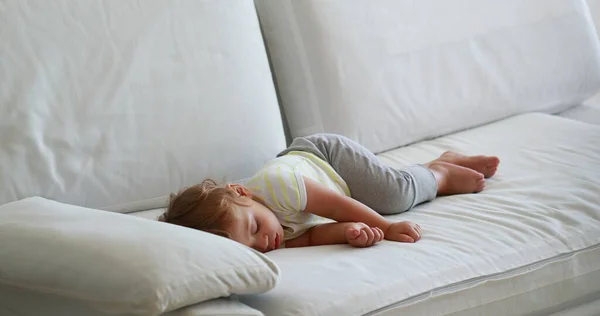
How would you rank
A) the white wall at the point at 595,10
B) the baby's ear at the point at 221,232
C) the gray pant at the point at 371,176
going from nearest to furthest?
the baby's ear at the point at 221,232
the gray pant at the point at 371,176
the white wall at the point at 595,10

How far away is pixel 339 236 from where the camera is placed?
1838 mm

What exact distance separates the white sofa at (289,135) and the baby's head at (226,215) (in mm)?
56

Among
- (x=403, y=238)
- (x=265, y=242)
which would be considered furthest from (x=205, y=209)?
(x=403, y=238)

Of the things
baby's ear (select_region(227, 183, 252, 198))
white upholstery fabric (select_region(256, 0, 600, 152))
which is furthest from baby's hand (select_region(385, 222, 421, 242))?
white upholstery fabric (select_region(256, 0, 600, 152))

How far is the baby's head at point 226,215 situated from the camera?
1.74m

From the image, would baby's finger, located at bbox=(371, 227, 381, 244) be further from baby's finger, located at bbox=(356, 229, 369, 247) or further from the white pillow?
the white pillow

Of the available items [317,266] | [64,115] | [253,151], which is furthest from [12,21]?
[317,266]

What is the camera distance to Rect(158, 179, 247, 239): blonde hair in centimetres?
173

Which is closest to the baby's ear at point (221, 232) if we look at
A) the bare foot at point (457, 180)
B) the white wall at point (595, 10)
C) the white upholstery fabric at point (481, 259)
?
the white upholstery fabric at point (481, 259)

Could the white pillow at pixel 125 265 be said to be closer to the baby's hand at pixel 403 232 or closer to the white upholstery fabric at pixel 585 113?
the baby's hand at pixel 403 232

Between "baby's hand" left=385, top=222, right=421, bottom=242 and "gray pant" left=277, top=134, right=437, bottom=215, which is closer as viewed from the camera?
"baby's hand" left=385, top=222, right=421, bottom=242

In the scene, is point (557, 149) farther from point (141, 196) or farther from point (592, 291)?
point (141, 196)

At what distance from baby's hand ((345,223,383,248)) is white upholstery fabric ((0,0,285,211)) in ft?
1.53

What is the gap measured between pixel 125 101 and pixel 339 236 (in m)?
0.59
